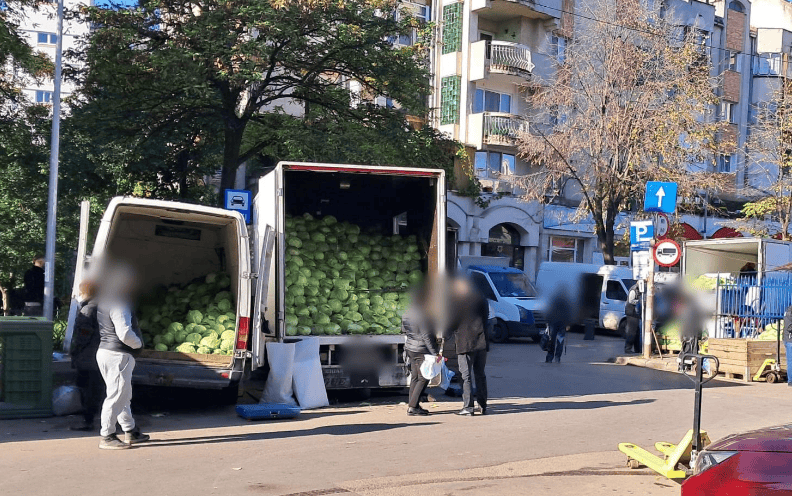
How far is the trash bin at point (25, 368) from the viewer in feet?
33.6

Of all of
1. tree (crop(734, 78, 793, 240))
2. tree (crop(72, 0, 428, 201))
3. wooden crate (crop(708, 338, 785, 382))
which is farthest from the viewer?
tree (crop(734, 78, 793, 240))

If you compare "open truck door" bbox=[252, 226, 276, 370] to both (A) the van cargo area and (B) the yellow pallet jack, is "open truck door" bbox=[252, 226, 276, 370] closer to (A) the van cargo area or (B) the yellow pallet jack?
(A) the van cargo area

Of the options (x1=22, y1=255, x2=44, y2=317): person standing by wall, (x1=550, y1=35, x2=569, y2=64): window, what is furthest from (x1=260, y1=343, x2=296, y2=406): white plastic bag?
(x1=550, y1=35, x2=569, y2=64): window

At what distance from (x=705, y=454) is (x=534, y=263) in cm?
3285

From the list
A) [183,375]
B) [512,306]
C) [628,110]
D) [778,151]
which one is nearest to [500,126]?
[628,110]

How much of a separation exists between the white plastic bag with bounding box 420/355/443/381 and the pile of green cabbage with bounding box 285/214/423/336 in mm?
1370

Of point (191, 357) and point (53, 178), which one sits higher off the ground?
point (53, 178)

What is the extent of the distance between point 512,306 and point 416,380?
1422 cm

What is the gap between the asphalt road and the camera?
751cm

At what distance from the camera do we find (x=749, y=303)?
18.1 m

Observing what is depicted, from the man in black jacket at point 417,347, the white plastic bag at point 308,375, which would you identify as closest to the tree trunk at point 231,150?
the white plastic bag at point 308,375

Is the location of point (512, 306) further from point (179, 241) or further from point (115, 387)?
point (115, 387)

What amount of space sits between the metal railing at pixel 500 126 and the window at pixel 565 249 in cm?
509

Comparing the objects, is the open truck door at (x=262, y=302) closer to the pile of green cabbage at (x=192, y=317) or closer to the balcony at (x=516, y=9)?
the pile of green cabbage at (x=192, y=317)
